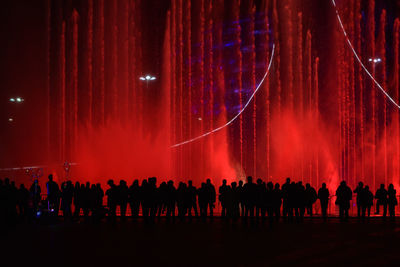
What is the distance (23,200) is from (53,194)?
1.18 metres

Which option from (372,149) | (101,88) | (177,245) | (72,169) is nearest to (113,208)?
(177,245)

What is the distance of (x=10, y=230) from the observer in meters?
18.8

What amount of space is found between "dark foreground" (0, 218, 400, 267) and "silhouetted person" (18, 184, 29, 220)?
2772 mm

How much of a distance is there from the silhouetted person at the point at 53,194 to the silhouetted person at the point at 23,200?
2.96 feet

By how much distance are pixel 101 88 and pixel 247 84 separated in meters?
11.6

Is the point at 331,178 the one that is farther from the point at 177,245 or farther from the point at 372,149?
the point at 177,245

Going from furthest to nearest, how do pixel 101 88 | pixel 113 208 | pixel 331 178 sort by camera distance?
1. pixel 101 88
2. pixel 331 178
3. pixel 113 208

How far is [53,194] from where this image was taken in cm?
2258

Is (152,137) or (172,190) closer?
(172,190)

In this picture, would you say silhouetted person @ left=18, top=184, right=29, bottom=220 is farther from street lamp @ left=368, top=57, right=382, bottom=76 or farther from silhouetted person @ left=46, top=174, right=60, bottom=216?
street lamp @ left=368, top=57, right=382, bottom=76

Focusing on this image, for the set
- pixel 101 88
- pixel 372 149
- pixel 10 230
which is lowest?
pixel 10 230

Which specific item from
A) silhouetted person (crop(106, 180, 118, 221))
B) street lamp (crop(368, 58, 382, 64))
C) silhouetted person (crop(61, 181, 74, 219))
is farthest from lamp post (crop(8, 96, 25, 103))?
silhouetted person (crop(106, 180, 118, 221))

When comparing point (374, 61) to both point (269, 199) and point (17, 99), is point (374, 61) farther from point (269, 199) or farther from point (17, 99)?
point (269, 199)

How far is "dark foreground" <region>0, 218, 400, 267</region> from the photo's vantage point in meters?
11.2
